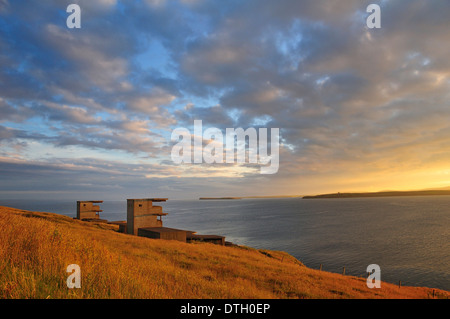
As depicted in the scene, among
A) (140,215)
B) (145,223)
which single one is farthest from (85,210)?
(145,223)

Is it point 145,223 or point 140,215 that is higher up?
point 140,215

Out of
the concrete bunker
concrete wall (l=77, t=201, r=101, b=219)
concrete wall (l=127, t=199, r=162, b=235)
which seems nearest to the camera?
the concrete bunker

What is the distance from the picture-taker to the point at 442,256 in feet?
187

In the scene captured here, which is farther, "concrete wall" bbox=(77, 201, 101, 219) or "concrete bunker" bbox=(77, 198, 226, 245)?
"concrete wall" bbox=(77, 201, 101, 219)

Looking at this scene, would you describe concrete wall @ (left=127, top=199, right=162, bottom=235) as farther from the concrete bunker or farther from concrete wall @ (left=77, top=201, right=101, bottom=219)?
concrete wall @ (left=77, top=201, right=101, bottom=219)

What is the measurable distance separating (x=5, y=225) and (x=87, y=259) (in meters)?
4.57

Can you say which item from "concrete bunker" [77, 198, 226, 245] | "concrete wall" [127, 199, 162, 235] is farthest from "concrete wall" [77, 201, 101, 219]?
"concrete wall" [127, 199, 162, 235]

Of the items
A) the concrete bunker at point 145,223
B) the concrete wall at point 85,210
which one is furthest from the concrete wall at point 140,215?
the concrete wall at point 85,210

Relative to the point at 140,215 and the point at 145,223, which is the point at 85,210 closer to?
the point at 140,215

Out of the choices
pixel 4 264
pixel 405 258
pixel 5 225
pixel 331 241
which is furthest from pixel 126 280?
pixel 331 241

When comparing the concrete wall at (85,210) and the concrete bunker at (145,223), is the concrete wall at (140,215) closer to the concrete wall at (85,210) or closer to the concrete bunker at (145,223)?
the concrete bunker at (145,223)

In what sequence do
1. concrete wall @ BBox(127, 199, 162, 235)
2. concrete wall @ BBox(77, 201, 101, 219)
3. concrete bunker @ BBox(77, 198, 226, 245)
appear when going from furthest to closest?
concrete wall @ BBox(77, 201, 101, 219), concrete wall @ BBox(127, 199, 162, 235), concrete bunker @ BBox(77, 198, 226, 245)
